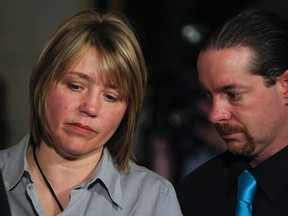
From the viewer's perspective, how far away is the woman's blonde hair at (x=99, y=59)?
6.84 ft

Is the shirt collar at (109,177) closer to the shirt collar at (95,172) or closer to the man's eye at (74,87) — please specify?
the shirt collar at (95,172)

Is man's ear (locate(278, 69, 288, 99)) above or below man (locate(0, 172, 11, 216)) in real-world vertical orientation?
above

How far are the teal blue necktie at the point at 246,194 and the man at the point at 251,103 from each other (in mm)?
23

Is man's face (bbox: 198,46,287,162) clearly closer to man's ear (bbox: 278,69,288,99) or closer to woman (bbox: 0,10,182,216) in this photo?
man's ear (bbox: 278,69,288,99)

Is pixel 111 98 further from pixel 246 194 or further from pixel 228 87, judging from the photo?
pixel 246 194

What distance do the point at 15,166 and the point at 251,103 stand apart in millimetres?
860

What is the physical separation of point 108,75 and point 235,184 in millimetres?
701

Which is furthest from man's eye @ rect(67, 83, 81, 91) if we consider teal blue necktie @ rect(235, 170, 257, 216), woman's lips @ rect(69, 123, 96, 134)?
teal blue necktie @ rect(235, 170, 257, 216)

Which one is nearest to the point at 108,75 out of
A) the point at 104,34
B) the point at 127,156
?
the point at 104,34

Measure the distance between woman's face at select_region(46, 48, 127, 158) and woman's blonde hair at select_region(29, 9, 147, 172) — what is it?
0.08 ft

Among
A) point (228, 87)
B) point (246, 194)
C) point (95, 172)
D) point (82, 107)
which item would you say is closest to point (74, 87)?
point (82, 107)

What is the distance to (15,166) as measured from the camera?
6.97ft

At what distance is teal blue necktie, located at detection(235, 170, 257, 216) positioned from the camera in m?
2.27

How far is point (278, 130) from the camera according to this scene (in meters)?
2.36
